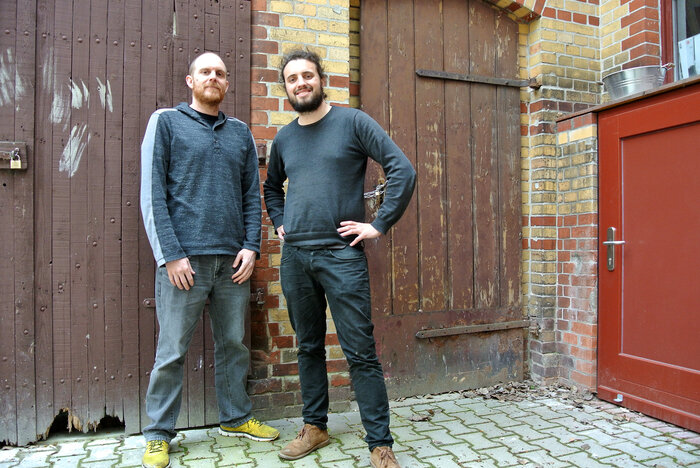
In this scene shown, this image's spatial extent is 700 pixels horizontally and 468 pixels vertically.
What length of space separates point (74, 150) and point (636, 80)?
11.7 feet

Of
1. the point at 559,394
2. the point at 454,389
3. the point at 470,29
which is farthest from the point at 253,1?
the point at 559,394

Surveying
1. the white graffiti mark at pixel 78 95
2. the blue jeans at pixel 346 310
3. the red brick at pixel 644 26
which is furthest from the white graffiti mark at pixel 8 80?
the red brick at pixel 644 26

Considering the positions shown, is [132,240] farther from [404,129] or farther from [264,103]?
[404,129]

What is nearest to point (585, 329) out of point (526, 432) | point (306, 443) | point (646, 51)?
point (526, 432)

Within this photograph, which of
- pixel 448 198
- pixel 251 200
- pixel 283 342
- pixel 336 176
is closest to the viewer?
pixel 336 176

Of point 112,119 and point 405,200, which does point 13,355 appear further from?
point 405,200

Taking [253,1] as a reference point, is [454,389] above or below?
below

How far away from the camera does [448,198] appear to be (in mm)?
3834

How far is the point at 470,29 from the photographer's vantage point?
392cm

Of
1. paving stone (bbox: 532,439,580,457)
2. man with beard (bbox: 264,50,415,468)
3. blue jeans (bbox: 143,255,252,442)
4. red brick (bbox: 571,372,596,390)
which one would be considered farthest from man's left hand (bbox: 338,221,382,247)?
red brick (bbox: 571,372,596,390)

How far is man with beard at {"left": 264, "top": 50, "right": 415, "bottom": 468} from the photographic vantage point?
2.52 m

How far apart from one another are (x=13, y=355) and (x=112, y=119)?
4.64 feet

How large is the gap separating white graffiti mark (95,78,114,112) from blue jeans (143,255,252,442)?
1044 mm

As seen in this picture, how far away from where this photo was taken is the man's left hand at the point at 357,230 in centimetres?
252
